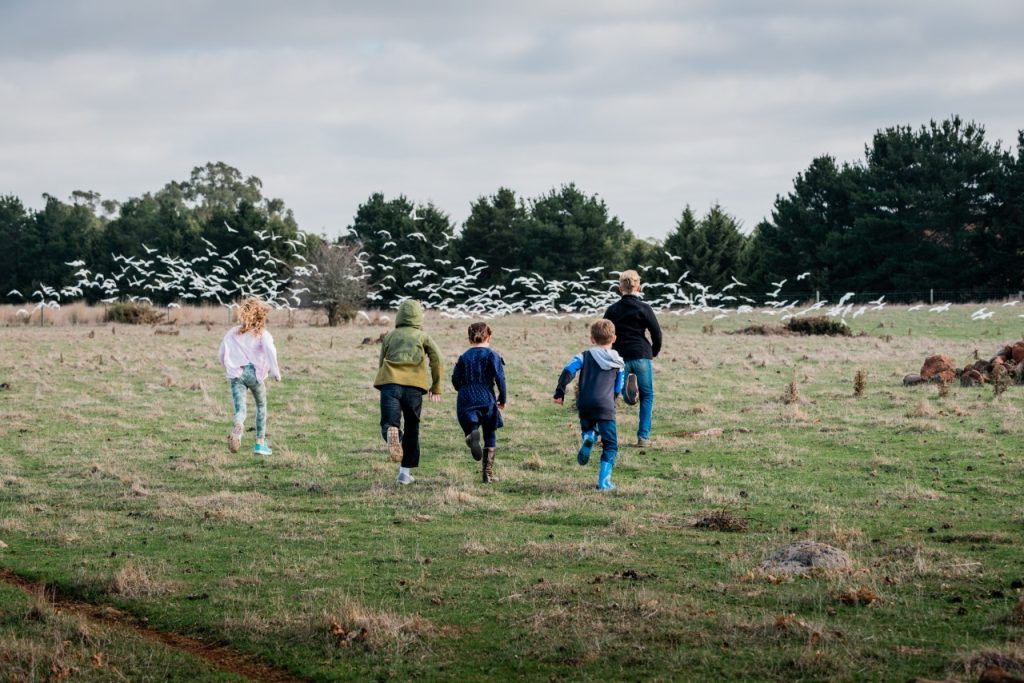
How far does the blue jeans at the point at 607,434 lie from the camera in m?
12.5

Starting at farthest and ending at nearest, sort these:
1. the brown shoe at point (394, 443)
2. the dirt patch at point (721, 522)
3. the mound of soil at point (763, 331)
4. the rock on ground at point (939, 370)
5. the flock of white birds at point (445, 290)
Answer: the flock of white birds at point (445, 290) < the mound of soil at point (763, 331) < the rock on ground at point (939, 370) < the brown shoe at point (394, 443) < the dirt patch at point (721, 522)

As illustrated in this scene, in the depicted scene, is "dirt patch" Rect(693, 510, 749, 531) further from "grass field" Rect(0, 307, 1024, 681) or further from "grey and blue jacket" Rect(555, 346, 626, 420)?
"grey and blue jacket" Rect(555, 346, 626, 420)

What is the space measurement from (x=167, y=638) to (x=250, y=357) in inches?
328

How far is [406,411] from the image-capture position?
531 inches

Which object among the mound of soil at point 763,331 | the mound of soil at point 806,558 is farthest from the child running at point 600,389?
the mound of soil at point 763,331

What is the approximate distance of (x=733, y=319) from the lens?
5275cm

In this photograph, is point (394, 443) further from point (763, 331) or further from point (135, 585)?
point (763, 331)

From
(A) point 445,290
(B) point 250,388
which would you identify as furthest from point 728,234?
(B) point 250,388

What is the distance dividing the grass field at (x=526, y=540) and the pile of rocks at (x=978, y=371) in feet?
2.30

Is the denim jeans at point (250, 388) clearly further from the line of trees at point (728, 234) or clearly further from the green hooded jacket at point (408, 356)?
the line of trees at point (728, 234)

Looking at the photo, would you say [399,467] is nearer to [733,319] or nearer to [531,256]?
[733,319]

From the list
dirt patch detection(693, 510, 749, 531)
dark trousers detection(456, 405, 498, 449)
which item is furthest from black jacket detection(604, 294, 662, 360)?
dirt patch detection(693, 510, 749, 531)

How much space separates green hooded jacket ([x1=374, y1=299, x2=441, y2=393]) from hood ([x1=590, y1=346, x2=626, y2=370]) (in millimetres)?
2169

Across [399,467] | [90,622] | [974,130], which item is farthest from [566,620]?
[974,130]
